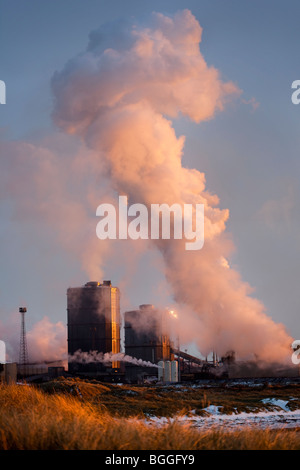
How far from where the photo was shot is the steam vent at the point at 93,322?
98.8 meters

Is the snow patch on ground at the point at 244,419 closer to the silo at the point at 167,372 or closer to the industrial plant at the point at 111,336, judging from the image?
the silo at the point at 167,372

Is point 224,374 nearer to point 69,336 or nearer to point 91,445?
point 69,336

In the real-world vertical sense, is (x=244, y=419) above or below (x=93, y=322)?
below

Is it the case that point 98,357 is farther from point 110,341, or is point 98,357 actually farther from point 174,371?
point 174,371

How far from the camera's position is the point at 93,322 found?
99312 millimetres

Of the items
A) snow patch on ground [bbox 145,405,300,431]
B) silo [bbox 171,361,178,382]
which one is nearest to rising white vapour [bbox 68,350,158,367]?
silo [bbox 171,361,178,382]

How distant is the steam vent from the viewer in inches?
3888

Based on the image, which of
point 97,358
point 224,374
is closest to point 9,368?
point 224,374

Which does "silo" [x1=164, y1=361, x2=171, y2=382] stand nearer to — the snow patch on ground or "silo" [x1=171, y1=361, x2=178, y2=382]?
"silo" [x1=171, y1=361, x2=178, y2=382]

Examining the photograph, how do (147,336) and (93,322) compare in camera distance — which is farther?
(93,322)

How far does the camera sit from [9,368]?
127 ft

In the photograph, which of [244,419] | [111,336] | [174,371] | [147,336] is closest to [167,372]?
[174,371]

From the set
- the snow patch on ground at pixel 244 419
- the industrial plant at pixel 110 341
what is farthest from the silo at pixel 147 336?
the snow patch on ground at pixel 244 419
